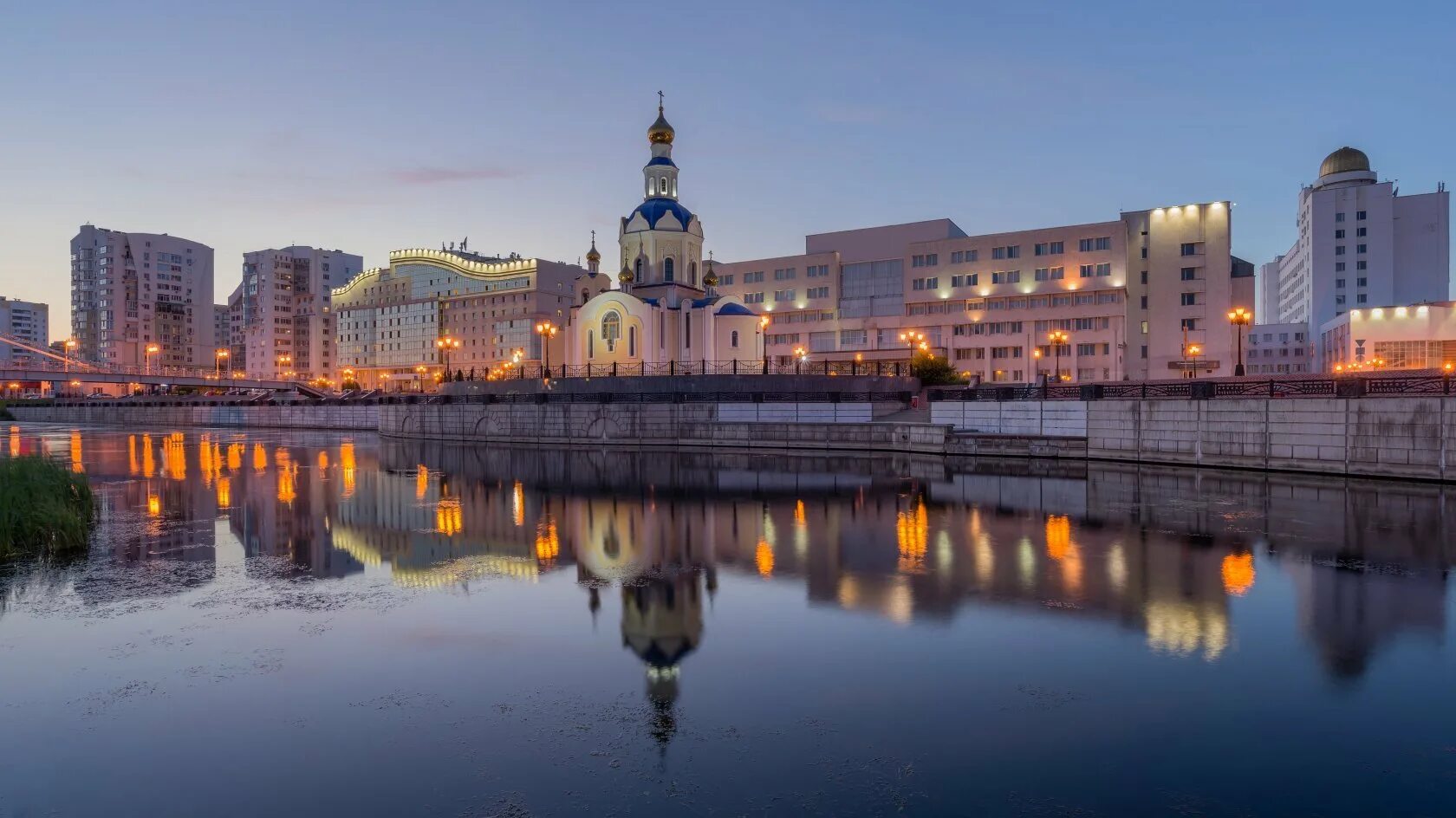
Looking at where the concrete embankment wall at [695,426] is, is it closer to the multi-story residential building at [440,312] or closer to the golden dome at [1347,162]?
the multi-story residential building at [440,312]

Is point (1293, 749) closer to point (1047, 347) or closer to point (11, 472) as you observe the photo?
point (11, 472)

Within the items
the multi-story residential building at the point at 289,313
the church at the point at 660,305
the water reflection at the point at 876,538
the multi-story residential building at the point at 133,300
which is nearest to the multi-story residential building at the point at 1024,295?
the church at the point at 660,305

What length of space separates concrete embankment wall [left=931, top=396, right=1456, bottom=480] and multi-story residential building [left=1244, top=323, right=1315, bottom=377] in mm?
93142

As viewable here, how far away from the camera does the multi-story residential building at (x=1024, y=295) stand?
75.3 metres

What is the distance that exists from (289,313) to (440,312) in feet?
148

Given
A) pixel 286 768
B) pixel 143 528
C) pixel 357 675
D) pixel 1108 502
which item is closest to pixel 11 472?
pixel 143 528

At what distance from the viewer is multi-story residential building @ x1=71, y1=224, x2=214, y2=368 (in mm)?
164500

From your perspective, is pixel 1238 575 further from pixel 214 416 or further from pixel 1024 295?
pixel 214 416

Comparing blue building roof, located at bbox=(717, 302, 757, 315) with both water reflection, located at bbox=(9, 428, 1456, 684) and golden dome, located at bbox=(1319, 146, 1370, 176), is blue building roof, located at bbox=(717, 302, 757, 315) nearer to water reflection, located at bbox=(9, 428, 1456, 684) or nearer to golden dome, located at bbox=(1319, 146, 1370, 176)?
water reflection, located at bbox=(9, 428, 1456, 684)

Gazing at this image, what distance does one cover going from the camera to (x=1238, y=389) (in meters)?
29.7

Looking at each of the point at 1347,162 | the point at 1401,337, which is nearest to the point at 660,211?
the point at 1401,337

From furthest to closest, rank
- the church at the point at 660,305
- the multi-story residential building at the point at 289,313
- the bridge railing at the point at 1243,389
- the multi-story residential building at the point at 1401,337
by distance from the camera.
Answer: the multi-story residential building at the point at 289,313 → the multi-story residential building at the point at 1401,337 → the church at the point at 660,305 → the bridge railing at the point at 1243,389

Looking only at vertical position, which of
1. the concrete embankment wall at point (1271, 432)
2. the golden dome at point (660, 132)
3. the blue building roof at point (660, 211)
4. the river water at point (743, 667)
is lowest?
the river water at point (743, 667)

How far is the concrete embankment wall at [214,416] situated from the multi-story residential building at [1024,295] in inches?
1695
